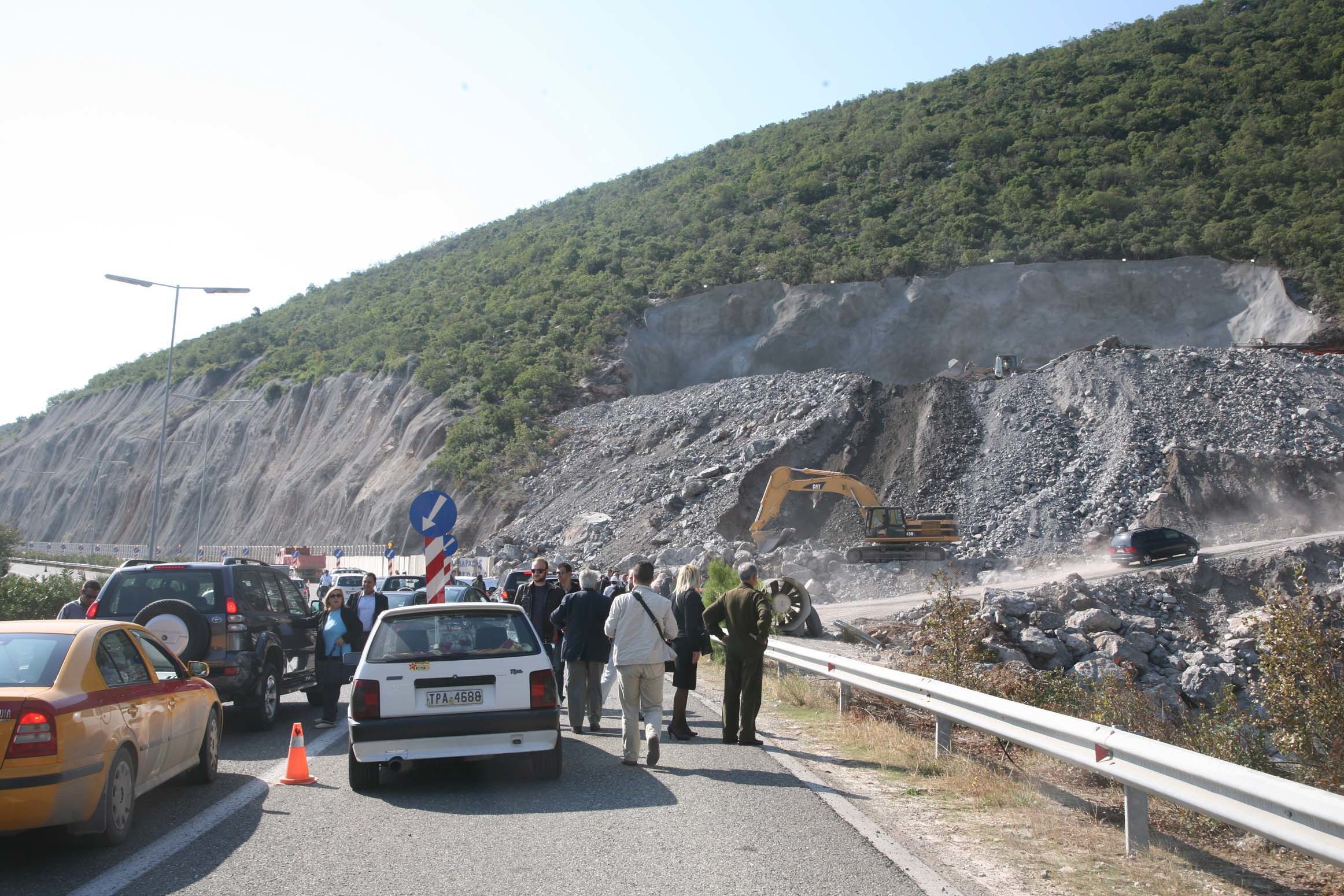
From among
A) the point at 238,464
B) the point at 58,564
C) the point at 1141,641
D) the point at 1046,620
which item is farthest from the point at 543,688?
the point at 238,464

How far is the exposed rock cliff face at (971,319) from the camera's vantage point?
58.0 meters

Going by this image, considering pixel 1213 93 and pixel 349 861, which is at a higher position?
pixel 1213 93

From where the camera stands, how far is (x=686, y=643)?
1123 cm

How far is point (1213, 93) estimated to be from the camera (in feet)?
273

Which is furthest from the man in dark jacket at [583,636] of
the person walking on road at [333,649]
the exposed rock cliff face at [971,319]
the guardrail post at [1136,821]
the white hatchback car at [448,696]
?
the exposed rock cliff face at [971,319]

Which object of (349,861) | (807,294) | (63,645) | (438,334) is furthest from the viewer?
(438,334)

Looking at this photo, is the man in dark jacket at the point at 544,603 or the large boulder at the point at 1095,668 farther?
the large boulder at the point at 1095,668

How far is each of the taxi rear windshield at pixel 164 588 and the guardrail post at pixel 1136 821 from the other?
8984mm

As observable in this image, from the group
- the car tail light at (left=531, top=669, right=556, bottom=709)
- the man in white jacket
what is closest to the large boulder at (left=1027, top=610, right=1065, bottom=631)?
the man in white jacket

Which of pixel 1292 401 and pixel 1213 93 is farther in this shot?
pixel 1213 93

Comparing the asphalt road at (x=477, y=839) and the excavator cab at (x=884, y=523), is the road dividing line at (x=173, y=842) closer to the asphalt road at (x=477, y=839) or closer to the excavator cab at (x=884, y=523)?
the asphalt road at (x=477, y=839)

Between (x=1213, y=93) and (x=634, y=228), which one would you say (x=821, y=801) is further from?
(x=1213, y=93)

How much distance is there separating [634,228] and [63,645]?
8069 centimetres

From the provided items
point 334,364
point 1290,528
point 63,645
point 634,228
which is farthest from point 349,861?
point 634,228
